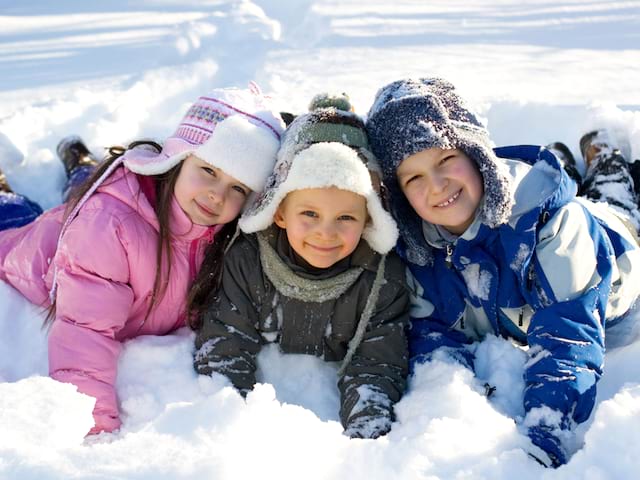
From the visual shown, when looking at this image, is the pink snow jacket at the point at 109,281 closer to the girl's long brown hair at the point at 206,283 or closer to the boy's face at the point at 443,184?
the girl's long brown hair at the point at 206,283

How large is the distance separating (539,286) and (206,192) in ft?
3.05

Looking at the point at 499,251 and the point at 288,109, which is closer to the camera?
the point at 499,251

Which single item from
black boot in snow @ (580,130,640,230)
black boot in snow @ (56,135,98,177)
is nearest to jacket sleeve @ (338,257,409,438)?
black boot in snow @ (580,130,640,230)

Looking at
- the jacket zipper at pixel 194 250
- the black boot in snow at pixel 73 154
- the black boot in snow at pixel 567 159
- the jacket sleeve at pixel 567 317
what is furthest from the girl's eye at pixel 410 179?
the black boot in snow at pixel 73 154

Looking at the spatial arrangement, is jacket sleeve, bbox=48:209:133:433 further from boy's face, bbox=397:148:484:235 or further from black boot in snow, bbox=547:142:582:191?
black boot in snow, bbox=547:142:582:191

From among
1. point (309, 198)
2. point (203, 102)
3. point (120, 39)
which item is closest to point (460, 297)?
point (309, 198)

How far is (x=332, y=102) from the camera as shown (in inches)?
74.7

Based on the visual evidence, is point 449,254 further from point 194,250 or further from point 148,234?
point 148,234

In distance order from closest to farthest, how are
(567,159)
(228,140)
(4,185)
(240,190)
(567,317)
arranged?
(567,317)
(228,140)
(240,190)
(4,185)
(567,159)

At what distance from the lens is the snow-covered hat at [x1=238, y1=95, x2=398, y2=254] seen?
1.67 metres

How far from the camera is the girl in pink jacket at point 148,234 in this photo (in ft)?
5.85

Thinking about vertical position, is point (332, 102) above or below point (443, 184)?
above

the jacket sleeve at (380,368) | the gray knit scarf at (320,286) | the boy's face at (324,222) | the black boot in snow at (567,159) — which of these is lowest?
the jacket sleeve at (380,368)

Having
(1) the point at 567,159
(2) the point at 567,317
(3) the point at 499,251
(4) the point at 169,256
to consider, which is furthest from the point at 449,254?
(1) the point at 567,159
